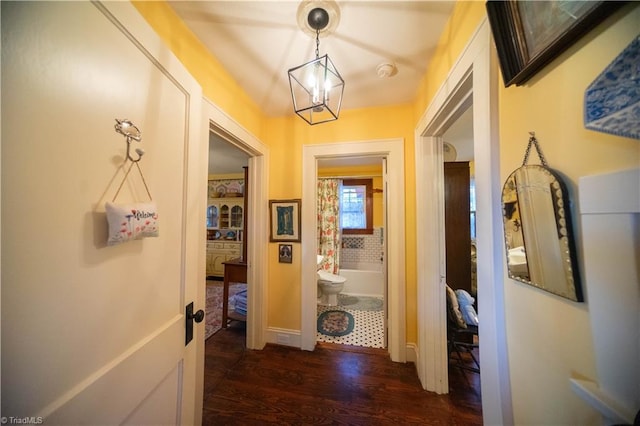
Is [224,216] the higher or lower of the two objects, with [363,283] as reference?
higher

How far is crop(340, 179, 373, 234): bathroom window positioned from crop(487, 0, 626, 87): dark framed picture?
3347 mm

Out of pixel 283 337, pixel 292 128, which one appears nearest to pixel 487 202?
pixel 292 128

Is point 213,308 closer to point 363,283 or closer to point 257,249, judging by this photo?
point 257,249

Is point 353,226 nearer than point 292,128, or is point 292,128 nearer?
point 292,128

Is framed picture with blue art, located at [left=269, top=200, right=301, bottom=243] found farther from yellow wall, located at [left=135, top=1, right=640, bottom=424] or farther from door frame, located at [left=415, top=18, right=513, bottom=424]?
door frame, located at [left=415, top=18, right=513, bottom=424]

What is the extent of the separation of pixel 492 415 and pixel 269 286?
A: 1751 mm

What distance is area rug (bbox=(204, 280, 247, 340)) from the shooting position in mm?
2369

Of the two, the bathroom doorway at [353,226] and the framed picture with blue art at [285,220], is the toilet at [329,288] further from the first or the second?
the framed picture with blue art at [285,220]

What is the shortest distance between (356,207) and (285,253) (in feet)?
7.74

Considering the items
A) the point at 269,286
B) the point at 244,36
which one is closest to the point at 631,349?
the point at 244,36

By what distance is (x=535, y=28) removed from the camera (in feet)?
1.79

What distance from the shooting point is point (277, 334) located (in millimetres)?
2018

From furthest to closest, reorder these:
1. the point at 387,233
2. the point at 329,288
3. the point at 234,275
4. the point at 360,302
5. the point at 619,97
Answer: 1. the point at 360,302
2. the point at 329,288
3. the point at 234,275
4. the point at 387,233
5. the point at 619,97

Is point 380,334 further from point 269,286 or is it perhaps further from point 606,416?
point 606,416
